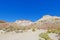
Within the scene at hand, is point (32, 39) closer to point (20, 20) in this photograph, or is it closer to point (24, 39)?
point (24, 39)

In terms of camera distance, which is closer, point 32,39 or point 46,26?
point 32,39

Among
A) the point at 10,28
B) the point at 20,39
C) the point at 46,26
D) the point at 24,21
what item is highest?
the point at 24,21

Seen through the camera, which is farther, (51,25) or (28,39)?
(51,25)

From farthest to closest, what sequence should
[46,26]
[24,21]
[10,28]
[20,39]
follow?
1. [24,21]
2. [46,26]
3. [10,28]
4. [20,39]

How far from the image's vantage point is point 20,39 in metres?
12.5

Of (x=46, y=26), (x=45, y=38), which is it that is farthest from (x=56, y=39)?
(x=46, y=26)

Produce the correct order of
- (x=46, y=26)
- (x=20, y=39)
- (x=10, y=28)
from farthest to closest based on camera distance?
(x=46, y=26) → (x=10, y=28) → (x=20, y=39)

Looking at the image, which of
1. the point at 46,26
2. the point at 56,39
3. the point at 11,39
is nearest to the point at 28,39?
the point at 11,39

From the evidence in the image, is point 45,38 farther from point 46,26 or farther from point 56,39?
point 46,26

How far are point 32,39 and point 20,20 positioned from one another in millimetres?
15765

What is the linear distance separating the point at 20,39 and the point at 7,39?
97 cm

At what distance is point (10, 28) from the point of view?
61.9 ft

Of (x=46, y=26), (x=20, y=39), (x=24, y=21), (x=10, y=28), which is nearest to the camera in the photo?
(x=20, y=39)

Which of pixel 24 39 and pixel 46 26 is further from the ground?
pixel 46 26
